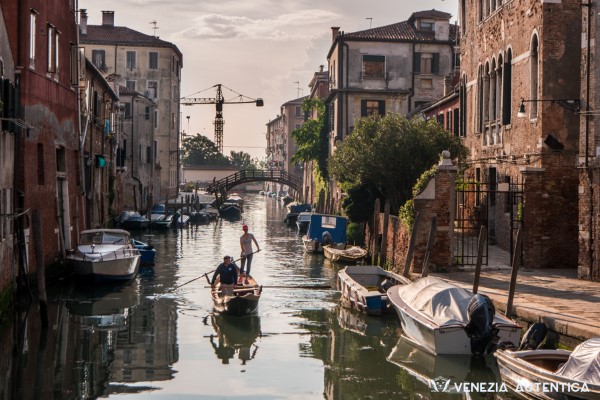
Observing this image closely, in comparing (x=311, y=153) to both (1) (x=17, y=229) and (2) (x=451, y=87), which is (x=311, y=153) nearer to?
(2) (x=451, y=87)

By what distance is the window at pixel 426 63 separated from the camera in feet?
151

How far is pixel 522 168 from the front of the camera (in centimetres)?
2167

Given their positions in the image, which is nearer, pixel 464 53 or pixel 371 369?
pixel 371 369

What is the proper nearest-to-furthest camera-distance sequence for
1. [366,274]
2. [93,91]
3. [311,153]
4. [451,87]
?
[366,274]
[93,91]
[451,87]
[311,153]

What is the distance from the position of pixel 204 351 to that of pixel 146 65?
161 feet

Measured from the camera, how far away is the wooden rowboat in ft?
61.0

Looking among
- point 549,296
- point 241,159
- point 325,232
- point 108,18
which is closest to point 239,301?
point 549,296

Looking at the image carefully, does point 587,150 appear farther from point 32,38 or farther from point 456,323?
point 32,38

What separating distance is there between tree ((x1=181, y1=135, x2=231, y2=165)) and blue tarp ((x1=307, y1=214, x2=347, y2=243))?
8139 centimetres

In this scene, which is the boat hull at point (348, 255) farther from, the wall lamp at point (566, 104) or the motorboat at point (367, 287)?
the wall lamp at point (566, 104)

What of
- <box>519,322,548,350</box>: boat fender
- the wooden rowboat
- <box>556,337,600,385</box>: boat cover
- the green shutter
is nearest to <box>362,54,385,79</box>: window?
the green shutter

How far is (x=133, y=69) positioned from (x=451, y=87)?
31.2m

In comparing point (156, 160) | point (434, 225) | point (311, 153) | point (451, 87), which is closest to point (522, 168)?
point (434, 225)

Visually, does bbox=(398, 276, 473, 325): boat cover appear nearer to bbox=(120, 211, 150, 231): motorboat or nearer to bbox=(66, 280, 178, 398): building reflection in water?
bbox=(66, 280, 178, 398): building reflection in water
